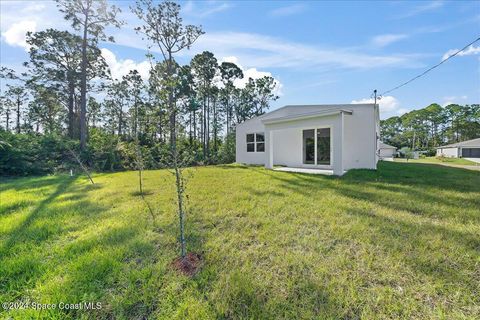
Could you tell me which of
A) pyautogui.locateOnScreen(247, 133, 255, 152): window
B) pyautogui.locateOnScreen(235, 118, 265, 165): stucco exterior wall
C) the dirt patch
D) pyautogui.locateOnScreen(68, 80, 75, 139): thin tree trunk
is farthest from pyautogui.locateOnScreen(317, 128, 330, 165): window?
pyautogui.locateOnScreen(68, 80, 75, 139): thin tree trunk

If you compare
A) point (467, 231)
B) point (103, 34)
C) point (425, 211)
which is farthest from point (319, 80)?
point (103, 34)

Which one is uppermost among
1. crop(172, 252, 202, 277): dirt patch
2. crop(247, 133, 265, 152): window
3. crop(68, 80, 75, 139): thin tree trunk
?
crop(68, 80, 75, 139): thin tree trunk

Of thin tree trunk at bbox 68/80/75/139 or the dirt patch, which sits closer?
the dirt patch

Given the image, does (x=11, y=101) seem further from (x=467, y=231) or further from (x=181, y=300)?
(x=467, y=231)

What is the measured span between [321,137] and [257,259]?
961 centimetres

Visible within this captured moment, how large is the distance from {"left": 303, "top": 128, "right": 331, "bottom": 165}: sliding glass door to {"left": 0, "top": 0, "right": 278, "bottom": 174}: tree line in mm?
6306

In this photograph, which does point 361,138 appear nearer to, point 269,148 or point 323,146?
point 323,146

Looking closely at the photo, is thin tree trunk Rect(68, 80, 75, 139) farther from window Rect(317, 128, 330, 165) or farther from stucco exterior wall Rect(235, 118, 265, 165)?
window Rect(317, 128, 330, 165)

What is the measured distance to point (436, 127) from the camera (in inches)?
1914

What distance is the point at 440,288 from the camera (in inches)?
85.0

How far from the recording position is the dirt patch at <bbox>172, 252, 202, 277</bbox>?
8.46 feet

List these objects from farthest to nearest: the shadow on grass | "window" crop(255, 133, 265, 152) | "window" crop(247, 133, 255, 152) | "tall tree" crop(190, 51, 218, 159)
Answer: "tall tree" crop(190, 51, 218, 159) → "window" crop(247, 133, 255, 152) → "window" crop(255, 133, 265, 152) → the shadow on grass

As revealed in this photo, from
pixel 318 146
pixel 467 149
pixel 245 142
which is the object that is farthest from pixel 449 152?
pixel 245 142

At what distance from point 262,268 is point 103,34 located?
899 inches
